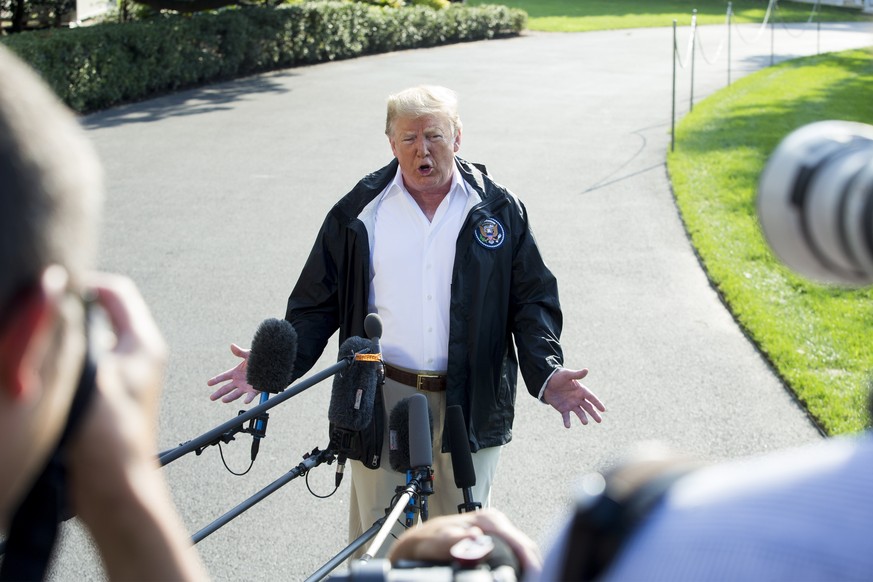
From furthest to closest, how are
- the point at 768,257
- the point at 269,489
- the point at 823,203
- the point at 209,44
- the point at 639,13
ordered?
1. the point at 639,13
2. the point at 209,44
3. the point at 768,257
4. the point at 269,489
5. the point at 823,203

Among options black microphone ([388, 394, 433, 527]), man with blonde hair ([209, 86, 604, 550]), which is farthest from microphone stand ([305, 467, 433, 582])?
man with blonde hair ([209, 86, 604, 550])

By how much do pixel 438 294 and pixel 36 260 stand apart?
3377 millimetres

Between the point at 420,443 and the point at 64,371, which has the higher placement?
the point at 64,371

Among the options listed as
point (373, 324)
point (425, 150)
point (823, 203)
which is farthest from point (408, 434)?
point (823, 203)

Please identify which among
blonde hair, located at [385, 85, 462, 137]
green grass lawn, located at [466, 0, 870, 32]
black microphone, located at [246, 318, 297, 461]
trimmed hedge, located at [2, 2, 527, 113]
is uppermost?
blonde hair, located at [385, 85, 462, 137]

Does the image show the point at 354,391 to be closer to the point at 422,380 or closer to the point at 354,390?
the point at 354,390

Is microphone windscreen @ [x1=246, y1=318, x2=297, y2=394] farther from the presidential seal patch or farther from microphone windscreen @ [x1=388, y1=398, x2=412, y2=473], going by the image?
the presidential seal patch

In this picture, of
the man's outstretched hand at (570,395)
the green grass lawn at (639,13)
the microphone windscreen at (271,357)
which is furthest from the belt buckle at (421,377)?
the green grass lawn at (639,13)

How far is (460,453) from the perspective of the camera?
370 cm

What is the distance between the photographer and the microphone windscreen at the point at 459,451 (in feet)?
12.0

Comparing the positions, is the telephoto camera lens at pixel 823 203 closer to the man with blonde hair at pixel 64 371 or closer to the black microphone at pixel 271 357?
the man with blonde hair at pixel 64 371

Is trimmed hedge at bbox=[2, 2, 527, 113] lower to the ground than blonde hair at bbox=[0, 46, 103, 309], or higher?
lower

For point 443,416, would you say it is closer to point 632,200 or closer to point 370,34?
point 632,200

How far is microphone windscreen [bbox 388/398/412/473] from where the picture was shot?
3.74 m
